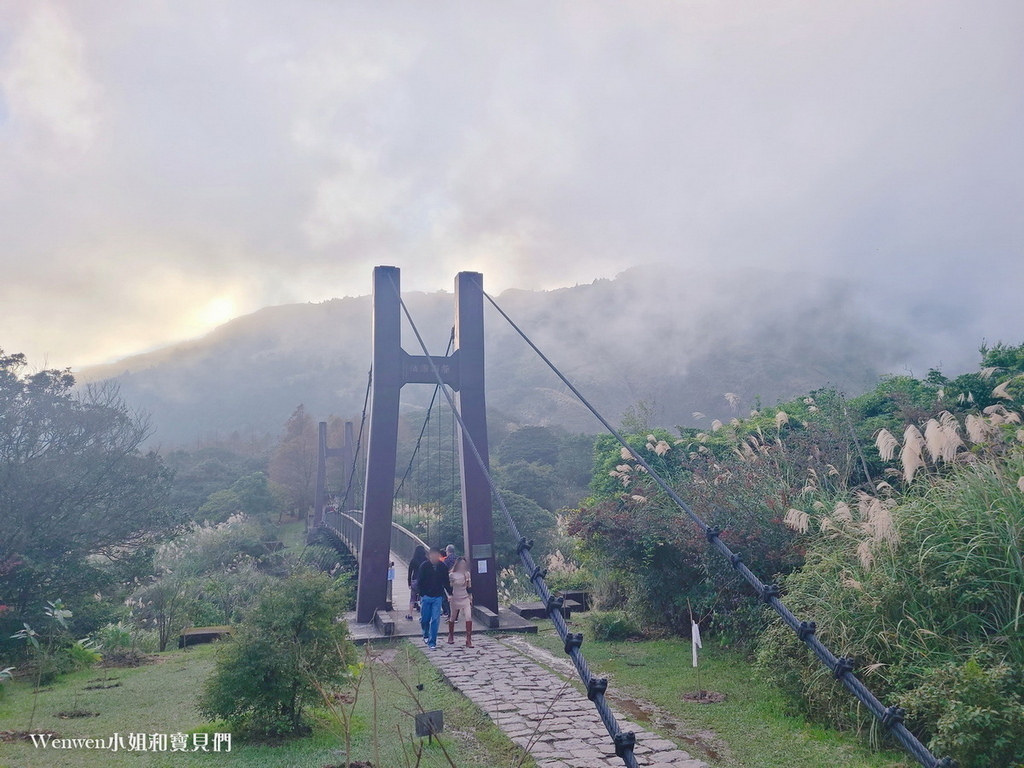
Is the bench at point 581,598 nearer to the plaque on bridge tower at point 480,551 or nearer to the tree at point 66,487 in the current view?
the plaque on bridge tower at point 480,551

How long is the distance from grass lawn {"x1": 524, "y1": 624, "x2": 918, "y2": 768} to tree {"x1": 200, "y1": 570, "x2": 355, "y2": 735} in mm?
1925

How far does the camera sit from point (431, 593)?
676cm

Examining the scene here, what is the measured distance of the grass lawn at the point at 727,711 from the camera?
354cm

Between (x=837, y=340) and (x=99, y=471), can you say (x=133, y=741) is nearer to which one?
(x=99, y=471)

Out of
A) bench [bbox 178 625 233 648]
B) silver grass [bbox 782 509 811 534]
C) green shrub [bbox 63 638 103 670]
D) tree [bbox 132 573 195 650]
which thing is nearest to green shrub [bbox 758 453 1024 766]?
silver grass [bbox 782 509 811 534]

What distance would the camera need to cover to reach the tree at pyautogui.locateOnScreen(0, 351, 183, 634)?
23.9ft

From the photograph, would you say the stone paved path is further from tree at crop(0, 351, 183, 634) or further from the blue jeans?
tree at crop(0, 351, 183, 634)

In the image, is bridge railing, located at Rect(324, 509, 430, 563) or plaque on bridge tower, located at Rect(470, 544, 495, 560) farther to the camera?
bridge railing, located at Rect(324, 509, 430, 563)

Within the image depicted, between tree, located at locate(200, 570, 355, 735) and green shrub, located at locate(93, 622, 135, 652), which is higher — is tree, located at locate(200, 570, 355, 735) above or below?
above

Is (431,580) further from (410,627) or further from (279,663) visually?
(279,663)

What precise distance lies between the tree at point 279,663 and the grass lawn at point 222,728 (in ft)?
0.48

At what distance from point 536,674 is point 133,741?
280 cm

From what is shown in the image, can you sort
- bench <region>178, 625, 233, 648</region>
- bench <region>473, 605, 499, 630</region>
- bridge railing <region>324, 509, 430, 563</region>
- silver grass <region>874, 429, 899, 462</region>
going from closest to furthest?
silver grass <region>874, 429, 899, 462</region> < bench <region>473, 605, 499, 630</region> < bench <region>178, 625, 233, 648</region> < bridge railing <region>324, 509, 430, 563</region>

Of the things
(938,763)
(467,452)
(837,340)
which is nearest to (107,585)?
(467,452)
